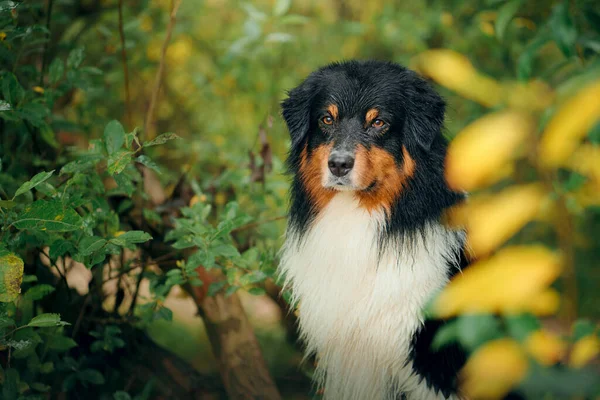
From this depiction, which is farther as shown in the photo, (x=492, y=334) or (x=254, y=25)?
(x=254, y=25)

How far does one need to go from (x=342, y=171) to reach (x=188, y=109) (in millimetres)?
3714

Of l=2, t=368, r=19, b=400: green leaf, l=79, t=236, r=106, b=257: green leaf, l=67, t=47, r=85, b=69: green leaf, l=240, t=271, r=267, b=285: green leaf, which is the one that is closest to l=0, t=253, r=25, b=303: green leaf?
l=79, t=236, r=106, b=257: green leaf

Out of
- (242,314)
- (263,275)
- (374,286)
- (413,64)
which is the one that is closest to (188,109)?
(413,64)

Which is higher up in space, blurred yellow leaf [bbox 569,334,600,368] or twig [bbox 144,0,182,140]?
twig [bbox 144,0,182,140]

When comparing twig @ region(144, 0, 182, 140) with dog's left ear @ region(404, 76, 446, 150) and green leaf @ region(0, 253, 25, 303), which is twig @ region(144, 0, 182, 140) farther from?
green leaf @ region(0, 253, 25, 303)

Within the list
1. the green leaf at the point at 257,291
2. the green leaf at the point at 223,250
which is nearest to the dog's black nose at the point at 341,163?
the green leaf at the point at 223,250

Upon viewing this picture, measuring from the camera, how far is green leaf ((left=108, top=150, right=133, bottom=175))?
2.42m

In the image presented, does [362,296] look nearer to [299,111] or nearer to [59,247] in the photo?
[299,111]

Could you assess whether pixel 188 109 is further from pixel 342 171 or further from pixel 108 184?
pixel 342 171

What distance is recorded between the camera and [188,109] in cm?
605

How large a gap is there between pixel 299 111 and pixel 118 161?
0.98 meters

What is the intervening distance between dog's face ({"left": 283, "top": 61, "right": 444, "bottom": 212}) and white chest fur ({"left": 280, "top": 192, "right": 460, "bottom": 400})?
15 centimetres

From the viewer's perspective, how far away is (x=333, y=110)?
2.86m

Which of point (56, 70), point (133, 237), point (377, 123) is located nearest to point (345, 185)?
point (377, 123)
